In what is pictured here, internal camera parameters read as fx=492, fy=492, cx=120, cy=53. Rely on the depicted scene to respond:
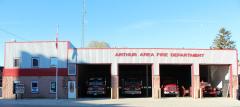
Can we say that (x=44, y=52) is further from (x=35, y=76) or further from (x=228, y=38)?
(x=228, y=38)

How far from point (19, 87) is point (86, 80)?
32.5 feet

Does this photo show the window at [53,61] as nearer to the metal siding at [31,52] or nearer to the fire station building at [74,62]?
the fire station building at [74,62]

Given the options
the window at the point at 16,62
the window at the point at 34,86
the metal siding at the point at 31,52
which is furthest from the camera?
the window at the point at 16,62

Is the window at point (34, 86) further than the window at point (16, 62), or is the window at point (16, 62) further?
the window at point (16, 62)

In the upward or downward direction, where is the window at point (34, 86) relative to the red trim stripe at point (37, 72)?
downward

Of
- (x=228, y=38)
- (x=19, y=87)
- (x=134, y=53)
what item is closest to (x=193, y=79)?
(x=134, y=53)

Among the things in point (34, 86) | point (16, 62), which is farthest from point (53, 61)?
point (16, 62)

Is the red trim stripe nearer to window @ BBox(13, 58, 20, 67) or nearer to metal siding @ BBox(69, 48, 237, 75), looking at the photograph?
window @ BBox(13, 58, 20, 67)

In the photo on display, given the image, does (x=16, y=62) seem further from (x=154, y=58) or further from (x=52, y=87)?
(x=154, y=58)

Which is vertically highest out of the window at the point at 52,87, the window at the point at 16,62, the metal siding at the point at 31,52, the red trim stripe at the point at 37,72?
the metal siding at the point at 31,52

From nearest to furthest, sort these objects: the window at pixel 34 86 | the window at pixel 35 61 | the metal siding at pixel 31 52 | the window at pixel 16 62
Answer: the window at pixel 34 86 < the metal siding at pixel 31 52 < the window at pixel 35 61 < the window at pixel 16 62

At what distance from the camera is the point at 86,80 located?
57.6 m

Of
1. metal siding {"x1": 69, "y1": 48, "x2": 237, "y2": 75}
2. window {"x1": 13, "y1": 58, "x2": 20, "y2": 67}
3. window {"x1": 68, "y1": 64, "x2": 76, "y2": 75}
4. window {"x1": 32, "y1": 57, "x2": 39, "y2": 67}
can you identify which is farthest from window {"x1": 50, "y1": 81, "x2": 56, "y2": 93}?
window {"x1": 13, "y1": 58, "x2": 20, "y2": 67}

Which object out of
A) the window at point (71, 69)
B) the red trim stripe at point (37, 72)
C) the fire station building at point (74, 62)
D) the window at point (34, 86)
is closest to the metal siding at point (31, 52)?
the fire station building at point (74, 62)
